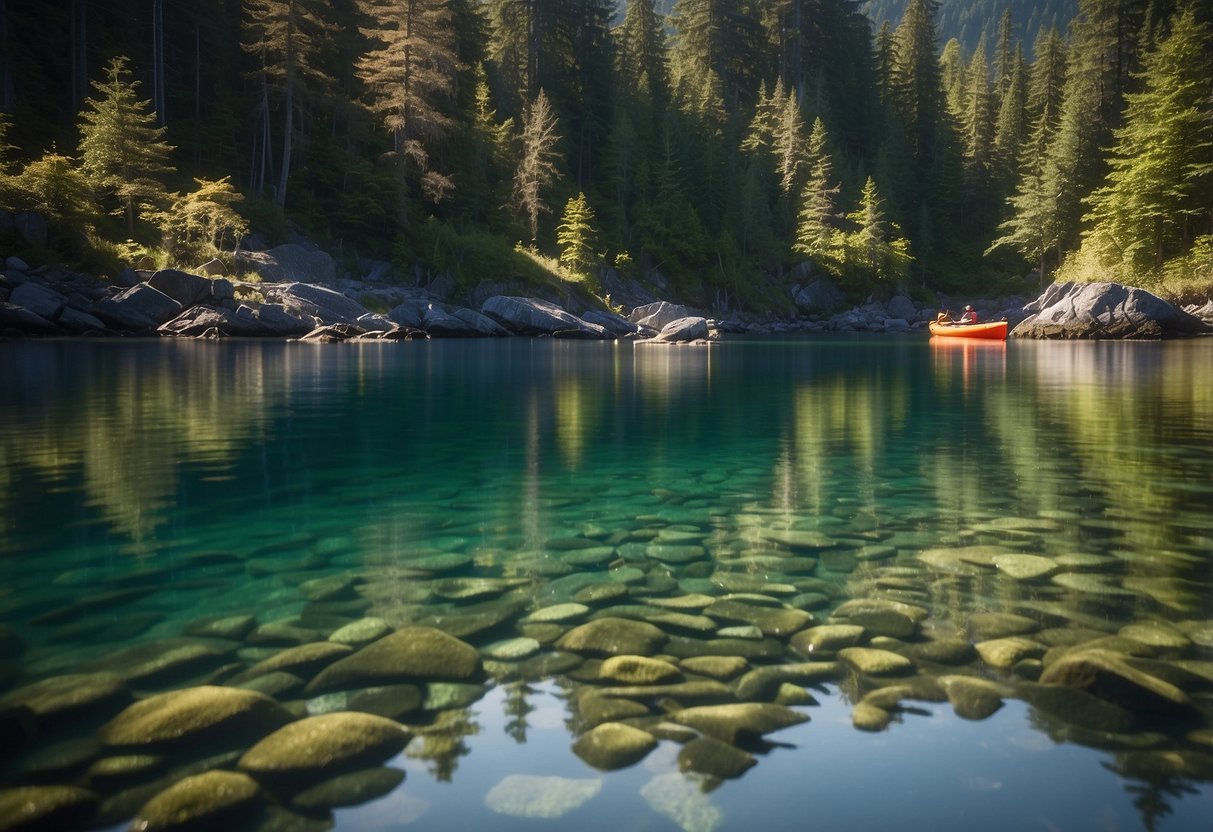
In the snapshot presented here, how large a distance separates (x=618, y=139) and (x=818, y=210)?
17.6 meters

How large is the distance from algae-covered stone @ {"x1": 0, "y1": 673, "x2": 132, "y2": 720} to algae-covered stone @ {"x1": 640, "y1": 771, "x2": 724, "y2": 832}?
196 centimetres

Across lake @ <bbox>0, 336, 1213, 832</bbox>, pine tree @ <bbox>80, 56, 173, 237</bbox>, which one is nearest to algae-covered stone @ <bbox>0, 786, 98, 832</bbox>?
lake @ <bbox>0, 336, 1213, 832</bbox>

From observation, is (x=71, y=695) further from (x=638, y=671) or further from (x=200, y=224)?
(x=200, y=224)

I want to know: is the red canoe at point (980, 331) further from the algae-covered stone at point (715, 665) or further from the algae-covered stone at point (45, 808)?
the algae-covered stone at point (45, 808)

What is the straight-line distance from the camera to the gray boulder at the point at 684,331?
129ft

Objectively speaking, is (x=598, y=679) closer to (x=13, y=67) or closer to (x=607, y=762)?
(x=607, y=762)

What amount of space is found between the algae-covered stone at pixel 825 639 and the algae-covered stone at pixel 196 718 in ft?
6.83

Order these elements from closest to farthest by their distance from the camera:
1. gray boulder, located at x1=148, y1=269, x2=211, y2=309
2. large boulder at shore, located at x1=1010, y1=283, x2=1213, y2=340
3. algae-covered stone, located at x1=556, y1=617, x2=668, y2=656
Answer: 1. algae-covered stone, located at x1=556, y1=617, x2=668, y2=656
2. gray boulder, located at x1=148, y1=269, x2=211, y2=309
3. large boulder at shore, located at x1=1010, y1=283, x2=1213, y2=340

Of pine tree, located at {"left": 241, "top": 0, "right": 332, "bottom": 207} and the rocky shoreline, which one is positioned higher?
pine tree, located at {"left": 241, "top": 0, "right": 332, "bottom": 207}

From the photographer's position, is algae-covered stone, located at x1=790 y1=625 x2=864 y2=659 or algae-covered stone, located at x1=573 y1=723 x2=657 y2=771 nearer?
algae-covered stone, located at x1=573 y1=723 x2=657 y2=771

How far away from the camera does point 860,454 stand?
329 inches

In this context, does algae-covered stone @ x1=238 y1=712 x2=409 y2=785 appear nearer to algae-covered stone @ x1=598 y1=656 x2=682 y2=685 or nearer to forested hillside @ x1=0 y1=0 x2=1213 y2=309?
algae-covered stone @ x1=598 y1=656 x2=682 y2=685

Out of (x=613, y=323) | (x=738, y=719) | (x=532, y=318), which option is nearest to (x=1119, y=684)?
(x=738, y=719)

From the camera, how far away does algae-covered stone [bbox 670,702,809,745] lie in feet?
8.91
